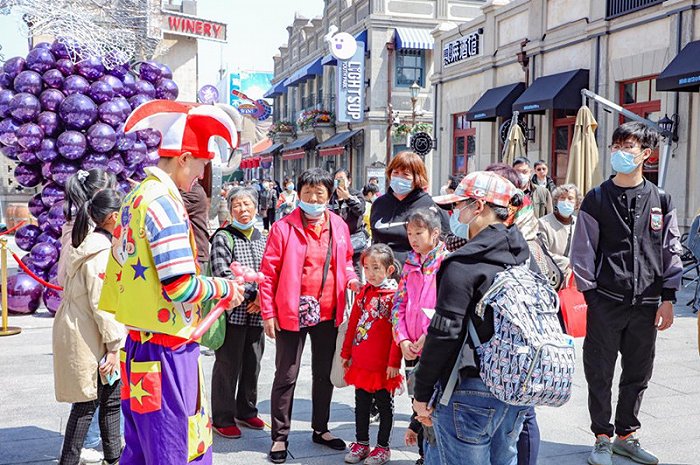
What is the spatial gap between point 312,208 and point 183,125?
1.68m

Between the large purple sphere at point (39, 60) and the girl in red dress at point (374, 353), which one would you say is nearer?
the girl in red dress at point (374, 353)

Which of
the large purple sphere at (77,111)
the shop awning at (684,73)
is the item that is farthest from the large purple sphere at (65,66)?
the shop awning at (684,73)

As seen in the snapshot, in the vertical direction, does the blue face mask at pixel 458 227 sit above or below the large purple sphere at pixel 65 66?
Result: below

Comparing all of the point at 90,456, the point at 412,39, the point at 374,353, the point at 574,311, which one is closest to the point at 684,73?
the point at 574,311

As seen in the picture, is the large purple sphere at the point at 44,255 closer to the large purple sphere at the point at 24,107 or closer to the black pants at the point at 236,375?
the large purple sphere at the point at 24,107

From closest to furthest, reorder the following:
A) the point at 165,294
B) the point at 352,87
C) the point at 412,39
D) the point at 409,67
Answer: the point at 165,294 → the point at 412,39 → the point at 352,87 → the point at 409,67

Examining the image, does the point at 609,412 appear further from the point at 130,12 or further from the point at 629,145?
the point at 130,12

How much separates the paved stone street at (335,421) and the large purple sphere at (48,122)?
3077 mm

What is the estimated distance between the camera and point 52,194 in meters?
9.27

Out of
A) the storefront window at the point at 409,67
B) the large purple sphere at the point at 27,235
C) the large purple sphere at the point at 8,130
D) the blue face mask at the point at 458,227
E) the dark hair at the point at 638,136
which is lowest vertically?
the large purple sphere at the point at 27,235

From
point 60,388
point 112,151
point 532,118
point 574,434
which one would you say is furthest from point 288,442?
point 532,118

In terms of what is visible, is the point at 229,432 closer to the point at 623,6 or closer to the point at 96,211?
the point at 96,211

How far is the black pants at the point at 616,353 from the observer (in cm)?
450

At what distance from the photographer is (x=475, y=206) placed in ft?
10.0
